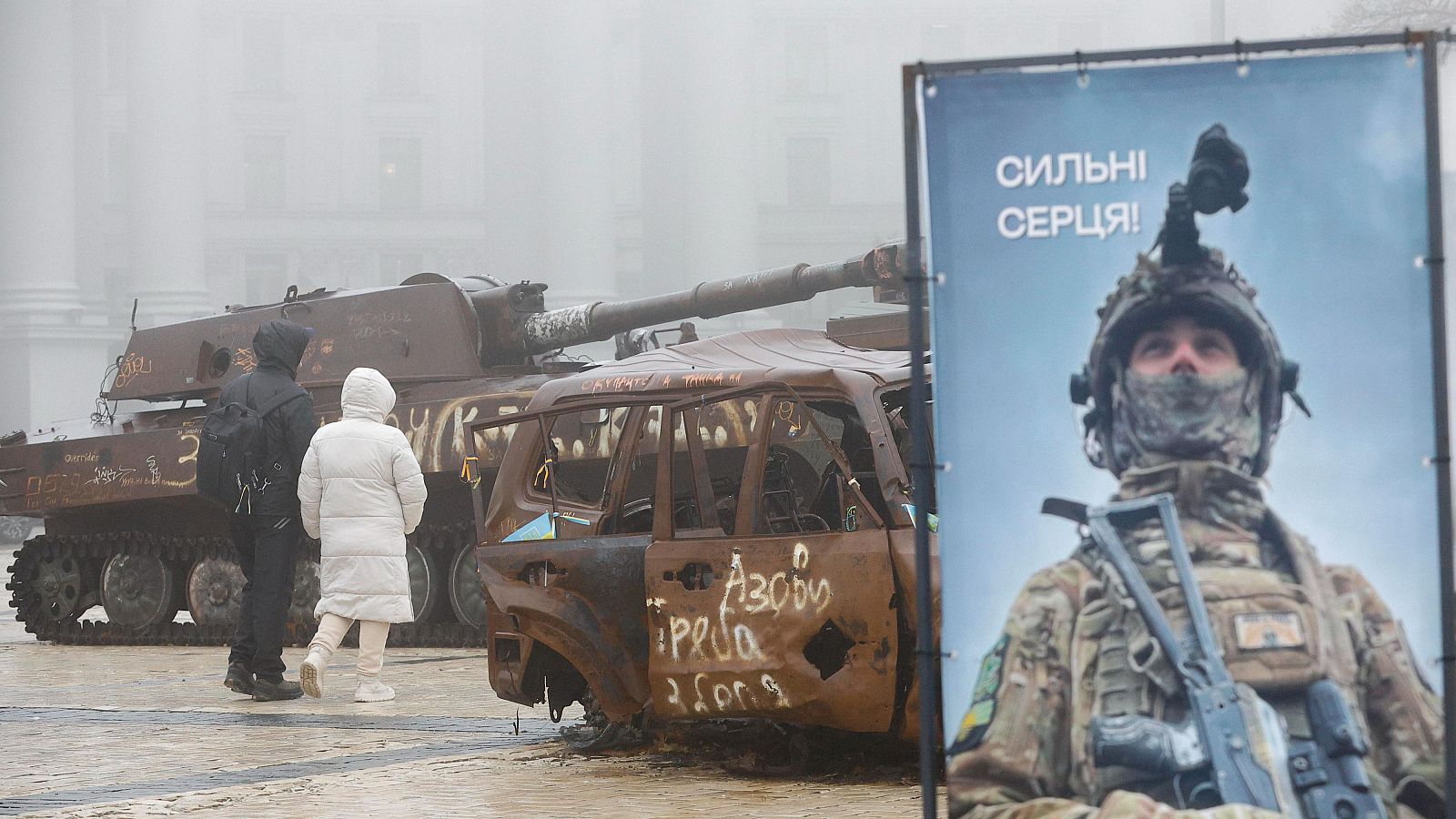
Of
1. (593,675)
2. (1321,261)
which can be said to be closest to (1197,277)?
(1321,261)

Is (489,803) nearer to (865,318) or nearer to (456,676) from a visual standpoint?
(456,676)

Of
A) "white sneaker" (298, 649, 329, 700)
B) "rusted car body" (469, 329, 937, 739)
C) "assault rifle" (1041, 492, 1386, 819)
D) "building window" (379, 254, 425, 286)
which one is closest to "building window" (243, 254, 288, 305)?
"building window" (379, 254, 425, 286)

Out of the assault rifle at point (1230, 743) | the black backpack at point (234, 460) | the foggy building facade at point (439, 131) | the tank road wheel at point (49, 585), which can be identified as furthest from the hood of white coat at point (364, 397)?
the foggy building facade at point (439, 131)

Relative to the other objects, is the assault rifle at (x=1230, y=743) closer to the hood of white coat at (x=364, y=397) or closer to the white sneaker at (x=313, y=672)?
the white sneaker at (x=313, y=672)

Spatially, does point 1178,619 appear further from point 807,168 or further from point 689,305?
point 807,168

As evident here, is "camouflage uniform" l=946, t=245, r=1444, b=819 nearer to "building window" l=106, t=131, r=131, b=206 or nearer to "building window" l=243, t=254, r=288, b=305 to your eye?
"building window" l=106, t=131, r=131, b=206

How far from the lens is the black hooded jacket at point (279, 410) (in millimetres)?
11391

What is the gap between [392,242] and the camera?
7656cm

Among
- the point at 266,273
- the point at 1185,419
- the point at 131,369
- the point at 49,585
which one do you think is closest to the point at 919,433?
the point at 1185,419

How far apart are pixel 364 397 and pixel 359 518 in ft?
2.21

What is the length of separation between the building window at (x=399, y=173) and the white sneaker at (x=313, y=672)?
67942 millimetres

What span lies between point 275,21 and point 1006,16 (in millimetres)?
27303

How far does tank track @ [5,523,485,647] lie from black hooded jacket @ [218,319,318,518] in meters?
4.58

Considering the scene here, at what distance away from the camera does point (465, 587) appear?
16047mm
